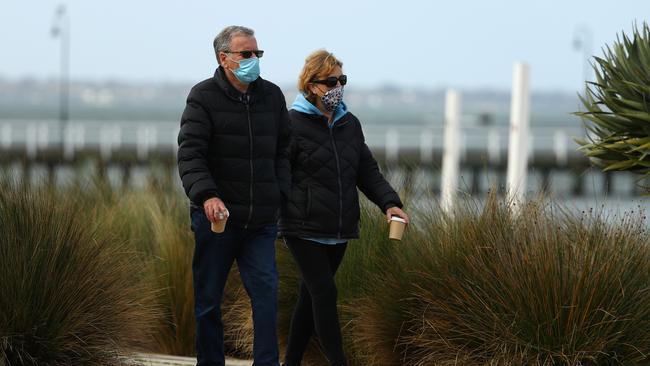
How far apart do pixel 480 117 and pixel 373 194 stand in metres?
44.3

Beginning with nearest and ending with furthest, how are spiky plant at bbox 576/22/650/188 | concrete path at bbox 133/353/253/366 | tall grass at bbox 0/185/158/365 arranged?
tall grass at bbox 0/185/158/365, concrete path at bbox 133/353/253/366, spiky plant at bbox 576/22/650/188

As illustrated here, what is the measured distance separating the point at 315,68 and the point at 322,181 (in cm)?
55

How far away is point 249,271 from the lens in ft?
18.6

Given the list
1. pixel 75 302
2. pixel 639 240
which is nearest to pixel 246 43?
pixel 75 302

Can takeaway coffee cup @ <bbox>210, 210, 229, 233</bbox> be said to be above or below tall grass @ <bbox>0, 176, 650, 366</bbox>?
above

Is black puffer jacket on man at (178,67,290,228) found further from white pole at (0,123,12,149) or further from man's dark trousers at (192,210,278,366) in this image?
white pole at (0,123,12,149)

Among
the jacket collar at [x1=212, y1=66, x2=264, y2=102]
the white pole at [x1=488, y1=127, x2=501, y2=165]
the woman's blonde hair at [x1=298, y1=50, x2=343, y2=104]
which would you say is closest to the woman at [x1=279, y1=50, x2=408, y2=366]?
the woman's blonde hair at [x1=298, y1=50, x2=343, y2=104]

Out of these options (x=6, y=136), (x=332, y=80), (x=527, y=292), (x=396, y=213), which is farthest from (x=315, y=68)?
(x=6, y=136)

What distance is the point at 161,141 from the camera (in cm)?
4300

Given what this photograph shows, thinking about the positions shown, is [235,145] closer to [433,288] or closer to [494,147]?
[433,288]

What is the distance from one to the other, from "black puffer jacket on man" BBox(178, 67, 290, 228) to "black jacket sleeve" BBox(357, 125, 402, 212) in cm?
61

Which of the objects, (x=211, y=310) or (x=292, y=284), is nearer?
(x=211, y=310)

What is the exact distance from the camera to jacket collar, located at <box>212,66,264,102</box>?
220 inches

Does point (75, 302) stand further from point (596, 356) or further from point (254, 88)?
point (596, 356)
